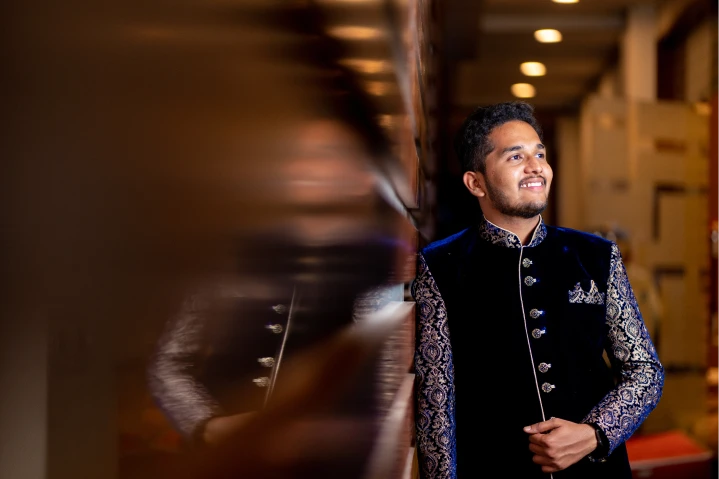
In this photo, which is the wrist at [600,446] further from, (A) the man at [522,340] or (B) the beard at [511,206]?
(B) the beard at [511,206]

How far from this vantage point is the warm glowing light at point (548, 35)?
20.8 ft

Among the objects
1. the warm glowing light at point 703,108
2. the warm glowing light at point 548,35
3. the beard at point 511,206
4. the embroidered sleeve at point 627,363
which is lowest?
the embroidered sleeve at point 627,363

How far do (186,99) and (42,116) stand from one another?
0.05m

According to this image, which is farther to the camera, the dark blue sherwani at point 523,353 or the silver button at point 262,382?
the dark blue sherwani at point 523,353

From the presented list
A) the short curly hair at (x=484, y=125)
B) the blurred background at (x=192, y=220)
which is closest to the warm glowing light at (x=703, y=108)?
the short curly hair at (x=484, y=125)

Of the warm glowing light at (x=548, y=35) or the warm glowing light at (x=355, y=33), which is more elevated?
the warm glowing light at (x=548, y=35)

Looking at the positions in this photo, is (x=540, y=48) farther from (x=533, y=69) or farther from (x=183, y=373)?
(x=183, y=373)

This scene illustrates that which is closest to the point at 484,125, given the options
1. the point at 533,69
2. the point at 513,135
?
the point at 513,135

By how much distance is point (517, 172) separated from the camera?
4.88ft

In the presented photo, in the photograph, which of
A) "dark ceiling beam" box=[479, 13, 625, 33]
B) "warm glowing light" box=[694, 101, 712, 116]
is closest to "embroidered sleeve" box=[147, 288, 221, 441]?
"warm glowing light" box=[694, 101, 712, 116]

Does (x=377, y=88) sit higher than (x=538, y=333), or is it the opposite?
(x=377, y=88)

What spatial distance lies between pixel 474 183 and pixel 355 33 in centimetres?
117

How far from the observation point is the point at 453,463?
1.49 meters

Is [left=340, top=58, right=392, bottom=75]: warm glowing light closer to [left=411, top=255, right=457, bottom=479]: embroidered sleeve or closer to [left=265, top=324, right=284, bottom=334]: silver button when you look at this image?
[left=265, top=324, right=284, bottom=334]: silver button
